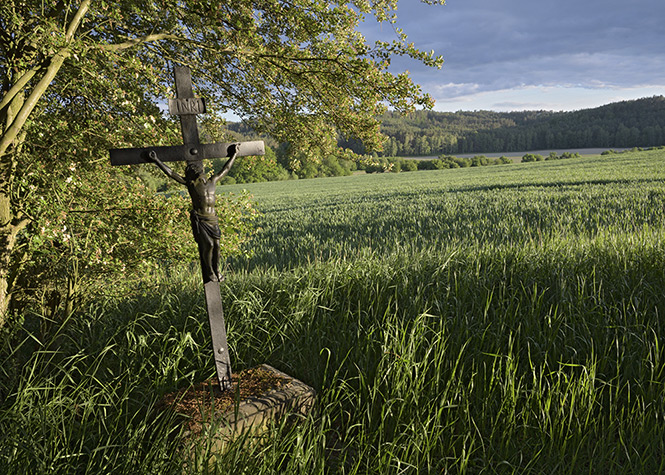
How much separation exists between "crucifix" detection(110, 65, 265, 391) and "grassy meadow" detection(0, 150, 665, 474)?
0.38m

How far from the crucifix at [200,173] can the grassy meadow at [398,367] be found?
378 millimetres

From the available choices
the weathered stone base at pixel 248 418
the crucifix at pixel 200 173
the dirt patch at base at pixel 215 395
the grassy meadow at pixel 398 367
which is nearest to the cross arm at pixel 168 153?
the crucifix at pixel 200 173

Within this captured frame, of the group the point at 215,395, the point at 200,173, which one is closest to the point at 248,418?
the point at 215,395

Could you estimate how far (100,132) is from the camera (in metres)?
4.09

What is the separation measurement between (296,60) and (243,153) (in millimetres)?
2233

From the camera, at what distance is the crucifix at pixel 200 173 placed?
2.43m

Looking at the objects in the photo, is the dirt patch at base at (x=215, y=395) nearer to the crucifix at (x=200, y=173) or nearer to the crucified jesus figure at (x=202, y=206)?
the crucifix at (x=200, y=173)

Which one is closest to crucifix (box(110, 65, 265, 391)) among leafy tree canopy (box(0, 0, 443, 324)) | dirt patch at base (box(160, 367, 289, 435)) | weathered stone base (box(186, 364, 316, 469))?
dirt patch at base (box(160, 367, 289, 435))

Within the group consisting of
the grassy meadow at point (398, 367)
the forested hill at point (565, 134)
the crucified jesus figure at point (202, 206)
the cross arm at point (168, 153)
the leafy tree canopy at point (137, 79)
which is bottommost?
the grassy meadow at point (398, 367)

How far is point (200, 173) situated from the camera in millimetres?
2494

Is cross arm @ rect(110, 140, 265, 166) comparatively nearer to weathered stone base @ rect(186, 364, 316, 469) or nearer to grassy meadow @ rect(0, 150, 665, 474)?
grassy meadow @ rect(0, 150, 665, 474)

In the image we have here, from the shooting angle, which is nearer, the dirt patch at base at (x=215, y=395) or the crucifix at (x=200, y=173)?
the dirt patch at base at (x=215, y=395)

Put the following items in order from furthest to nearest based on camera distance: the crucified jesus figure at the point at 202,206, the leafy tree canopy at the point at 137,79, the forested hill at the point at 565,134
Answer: the forested hill at the point at 565,134 → the leafy tree canopy at the point at 137,79 → the crucified jesus figure at the point at 202,206

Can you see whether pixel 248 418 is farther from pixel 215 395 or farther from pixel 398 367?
pixel 398 367
